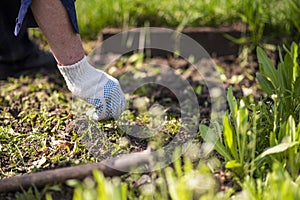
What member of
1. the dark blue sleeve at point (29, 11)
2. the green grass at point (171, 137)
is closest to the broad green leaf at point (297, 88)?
the green grass at point (171, 137)

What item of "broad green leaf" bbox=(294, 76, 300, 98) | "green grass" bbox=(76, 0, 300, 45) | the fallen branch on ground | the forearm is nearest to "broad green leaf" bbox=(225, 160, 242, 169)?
the fallen branch on ground

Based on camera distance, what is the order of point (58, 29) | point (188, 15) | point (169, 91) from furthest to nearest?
point (188, 15), point (169, 91), point (58, 29)

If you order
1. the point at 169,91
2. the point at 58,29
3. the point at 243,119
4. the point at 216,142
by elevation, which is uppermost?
the point at 58,29

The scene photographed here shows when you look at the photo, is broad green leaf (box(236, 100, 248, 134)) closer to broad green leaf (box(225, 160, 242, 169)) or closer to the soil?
broad green leaf (box(225, 160, 242, 169))

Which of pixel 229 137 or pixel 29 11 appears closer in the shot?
pixel 229 137

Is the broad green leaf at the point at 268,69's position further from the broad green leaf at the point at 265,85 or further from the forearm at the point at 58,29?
the forearm at the point at 58,29

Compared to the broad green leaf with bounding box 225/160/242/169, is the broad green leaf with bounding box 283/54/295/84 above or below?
above

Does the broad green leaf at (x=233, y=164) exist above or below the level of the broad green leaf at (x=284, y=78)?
below

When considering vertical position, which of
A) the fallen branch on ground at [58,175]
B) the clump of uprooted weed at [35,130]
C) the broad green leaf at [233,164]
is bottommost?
the clump of uprooted weed at [35,130]

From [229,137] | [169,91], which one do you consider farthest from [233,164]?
[169,91]

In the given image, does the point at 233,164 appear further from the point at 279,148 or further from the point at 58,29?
the point at 58,29

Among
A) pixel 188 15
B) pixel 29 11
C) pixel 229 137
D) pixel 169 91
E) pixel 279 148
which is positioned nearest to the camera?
pixel 279 148

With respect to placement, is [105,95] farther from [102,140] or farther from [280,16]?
[280,16]

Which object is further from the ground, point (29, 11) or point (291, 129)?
point (29, 11)
